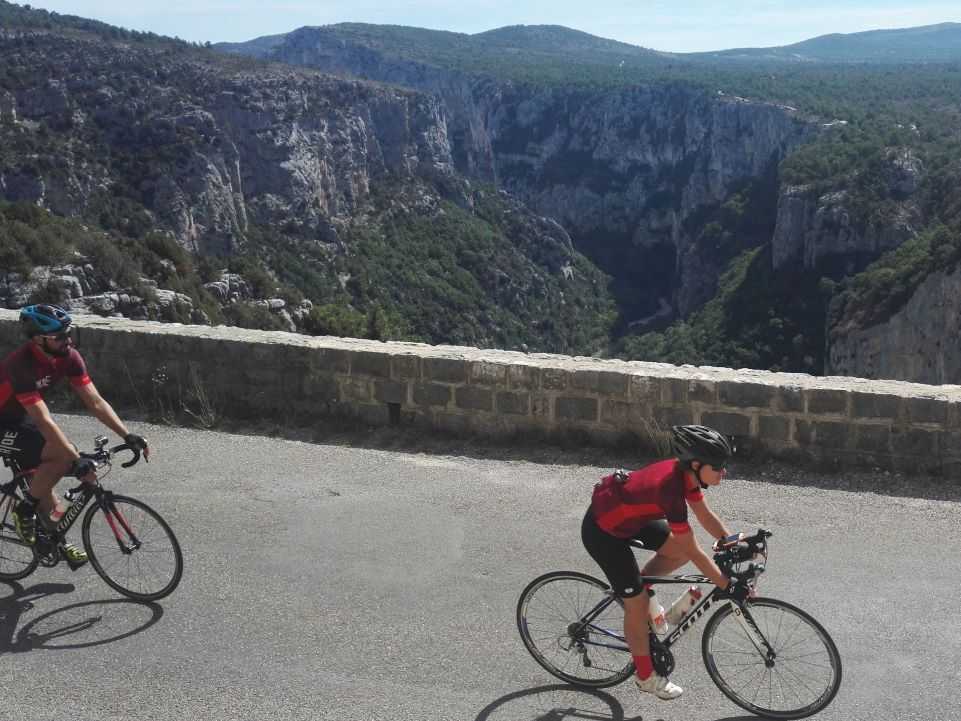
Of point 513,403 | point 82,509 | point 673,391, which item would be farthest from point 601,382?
point 82,509

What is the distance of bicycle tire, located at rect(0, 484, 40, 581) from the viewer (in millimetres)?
5000

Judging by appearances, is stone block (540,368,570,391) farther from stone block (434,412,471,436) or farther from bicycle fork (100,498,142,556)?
bicycle fork (100,498,142,556)

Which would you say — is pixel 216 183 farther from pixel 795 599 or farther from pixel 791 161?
pixel 795 599

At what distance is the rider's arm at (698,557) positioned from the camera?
366 cm

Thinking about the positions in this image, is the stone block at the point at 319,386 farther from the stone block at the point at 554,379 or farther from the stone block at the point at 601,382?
the stone block at the point at 601,382

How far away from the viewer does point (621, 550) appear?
151 inches

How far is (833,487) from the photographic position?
640cm

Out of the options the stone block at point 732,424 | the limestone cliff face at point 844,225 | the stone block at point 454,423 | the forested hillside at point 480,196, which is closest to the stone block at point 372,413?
the stone block at point 454,423

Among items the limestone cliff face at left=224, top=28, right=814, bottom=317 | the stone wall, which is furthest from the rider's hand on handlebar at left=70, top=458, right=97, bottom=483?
the limestone cliff face at left=224, top=28, right=814, bottom=317

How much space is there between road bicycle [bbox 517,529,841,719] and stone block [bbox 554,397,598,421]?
10.1ft

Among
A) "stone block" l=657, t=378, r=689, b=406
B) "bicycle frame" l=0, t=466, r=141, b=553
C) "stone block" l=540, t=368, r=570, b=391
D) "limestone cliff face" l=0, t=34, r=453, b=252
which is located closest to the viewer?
"bicycle frame" l=0, t=466, r=141, b=553

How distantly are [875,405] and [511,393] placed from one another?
103 inches

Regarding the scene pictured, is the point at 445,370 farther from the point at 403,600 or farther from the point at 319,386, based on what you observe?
the point at 403,600

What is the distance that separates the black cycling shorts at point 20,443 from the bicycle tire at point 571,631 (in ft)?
8.45
